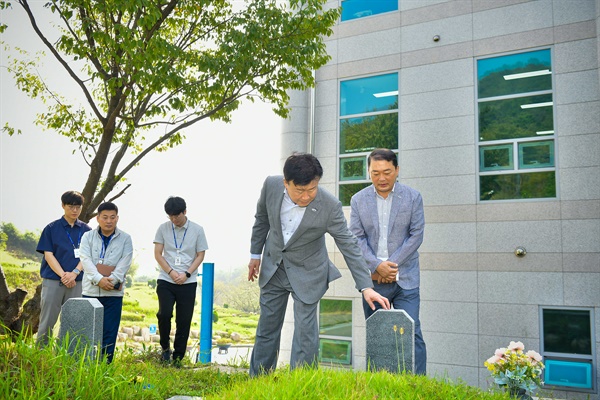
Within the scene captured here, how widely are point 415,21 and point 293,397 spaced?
320 inches

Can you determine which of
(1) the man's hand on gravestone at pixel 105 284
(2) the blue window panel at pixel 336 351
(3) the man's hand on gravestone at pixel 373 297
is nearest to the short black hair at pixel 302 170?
(3) the man's hand on gravestone at pixel 373 297

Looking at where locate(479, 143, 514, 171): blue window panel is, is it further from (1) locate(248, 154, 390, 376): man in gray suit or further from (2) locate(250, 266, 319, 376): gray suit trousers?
(2) locate(250, 266, 319, 376): gray suit trousers

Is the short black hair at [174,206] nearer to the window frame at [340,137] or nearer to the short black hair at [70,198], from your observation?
the short black hair at [70,198]

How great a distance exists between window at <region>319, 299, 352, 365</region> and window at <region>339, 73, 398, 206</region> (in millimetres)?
1838

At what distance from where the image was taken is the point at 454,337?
28.6ft

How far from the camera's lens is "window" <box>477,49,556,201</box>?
8484 millimetres

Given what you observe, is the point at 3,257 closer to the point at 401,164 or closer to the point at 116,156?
the point at 116,156

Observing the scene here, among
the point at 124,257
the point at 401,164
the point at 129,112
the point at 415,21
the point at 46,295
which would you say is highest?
the point at 415,21

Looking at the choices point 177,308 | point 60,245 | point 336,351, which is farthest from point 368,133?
point 60,245

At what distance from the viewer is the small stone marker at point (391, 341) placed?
13.8 ft

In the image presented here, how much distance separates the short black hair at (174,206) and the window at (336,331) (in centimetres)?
407

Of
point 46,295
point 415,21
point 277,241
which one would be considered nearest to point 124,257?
point 46,295

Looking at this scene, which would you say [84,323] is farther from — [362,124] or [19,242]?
[19,242]

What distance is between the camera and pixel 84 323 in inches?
179
